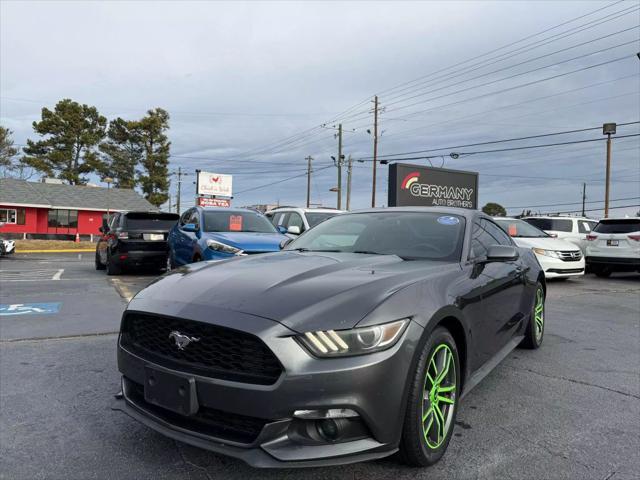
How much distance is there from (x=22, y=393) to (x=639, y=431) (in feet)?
14.1

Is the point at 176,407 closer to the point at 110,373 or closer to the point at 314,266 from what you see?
the point at 314,266

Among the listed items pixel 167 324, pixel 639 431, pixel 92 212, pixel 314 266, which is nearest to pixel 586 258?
pixel 639 431

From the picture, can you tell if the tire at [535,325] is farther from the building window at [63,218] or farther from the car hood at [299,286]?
the building window at [63,218]

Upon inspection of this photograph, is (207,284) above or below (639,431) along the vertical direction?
above

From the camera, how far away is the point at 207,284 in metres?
2.69

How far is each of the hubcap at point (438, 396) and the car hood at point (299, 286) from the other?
455 mm

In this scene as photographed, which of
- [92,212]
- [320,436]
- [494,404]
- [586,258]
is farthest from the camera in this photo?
[92,212]

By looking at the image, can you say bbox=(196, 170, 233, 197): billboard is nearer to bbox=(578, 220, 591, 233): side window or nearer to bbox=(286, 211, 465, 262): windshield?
bbox=(578, 220, 591, 233): side window

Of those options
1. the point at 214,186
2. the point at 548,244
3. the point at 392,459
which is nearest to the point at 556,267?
the point at 548,244

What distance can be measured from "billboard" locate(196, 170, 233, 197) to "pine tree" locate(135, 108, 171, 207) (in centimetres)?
447

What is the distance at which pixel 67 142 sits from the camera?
51406mm

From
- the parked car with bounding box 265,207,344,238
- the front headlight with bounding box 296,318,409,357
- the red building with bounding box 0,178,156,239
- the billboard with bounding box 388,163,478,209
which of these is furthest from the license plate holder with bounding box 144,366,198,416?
the red building with bounding box 0,178,156,239

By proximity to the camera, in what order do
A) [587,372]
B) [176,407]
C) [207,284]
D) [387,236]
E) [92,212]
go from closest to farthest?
[176,407], [207,284], [387,236], [587,372], [92,212]

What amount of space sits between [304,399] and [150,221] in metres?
10.5
